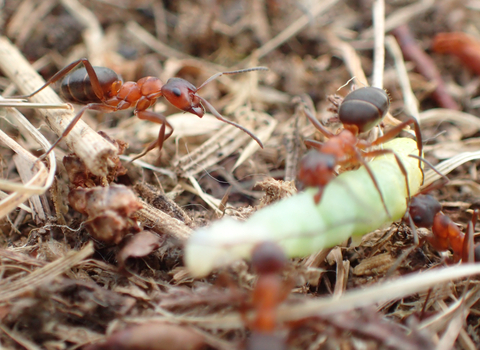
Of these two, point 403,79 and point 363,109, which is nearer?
point 363,109

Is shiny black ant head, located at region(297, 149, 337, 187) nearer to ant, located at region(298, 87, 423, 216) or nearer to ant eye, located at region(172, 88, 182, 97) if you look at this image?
ant, located at region(298, 87, 423, 216)

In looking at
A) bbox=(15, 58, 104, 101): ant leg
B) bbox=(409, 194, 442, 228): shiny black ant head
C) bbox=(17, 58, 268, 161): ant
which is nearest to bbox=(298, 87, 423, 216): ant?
bbox=(409, 194, 442, 228): shiny black ant head

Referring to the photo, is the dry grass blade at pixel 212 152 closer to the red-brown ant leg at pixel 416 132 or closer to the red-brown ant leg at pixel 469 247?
the red-brown ant leg at pixel 416 132

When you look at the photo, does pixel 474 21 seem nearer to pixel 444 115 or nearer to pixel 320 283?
pixel 444 115

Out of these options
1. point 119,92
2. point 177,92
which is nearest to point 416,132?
point 177,92

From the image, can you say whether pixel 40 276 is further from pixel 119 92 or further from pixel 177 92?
pixel 119 92

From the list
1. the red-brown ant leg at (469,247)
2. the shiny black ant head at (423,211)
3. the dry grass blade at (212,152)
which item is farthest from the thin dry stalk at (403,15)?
the red-brown ant leg at (469,247)
